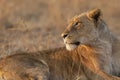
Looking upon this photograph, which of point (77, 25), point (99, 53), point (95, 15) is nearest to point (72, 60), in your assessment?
point (99, 53)

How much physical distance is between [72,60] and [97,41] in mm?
495

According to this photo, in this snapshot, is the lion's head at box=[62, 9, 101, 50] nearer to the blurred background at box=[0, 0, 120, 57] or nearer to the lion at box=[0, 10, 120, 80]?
the lion at box=[0, 10, 120, 80]

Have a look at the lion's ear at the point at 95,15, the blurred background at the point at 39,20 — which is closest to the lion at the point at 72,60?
the lion's ear at the point at 95,15

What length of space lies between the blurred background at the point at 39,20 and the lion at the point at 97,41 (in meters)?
1.87

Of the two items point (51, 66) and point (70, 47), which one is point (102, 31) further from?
point (51, 66)

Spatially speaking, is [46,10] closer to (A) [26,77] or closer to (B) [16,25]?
(B) [16,25]

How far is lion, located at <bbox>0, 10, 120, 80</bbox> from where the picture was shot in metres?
8.20

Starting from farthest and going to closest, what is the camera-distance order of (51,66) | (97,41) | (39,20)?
1. (39,20)
2. (51,66)
3. (97,41)

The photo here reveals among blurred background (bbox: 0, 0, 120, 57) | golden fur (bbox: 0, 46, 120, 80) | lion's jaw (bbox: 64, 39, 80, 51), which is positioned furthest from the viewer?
blurred background (bbox: 0, 0, 120, 57)

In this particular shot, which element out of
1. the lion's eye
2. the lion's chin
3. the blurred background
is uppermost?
the lion's eye

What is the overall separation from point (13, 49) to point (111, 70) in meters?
2.54

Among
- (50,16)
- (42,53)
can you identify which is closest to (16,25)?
(50,16)

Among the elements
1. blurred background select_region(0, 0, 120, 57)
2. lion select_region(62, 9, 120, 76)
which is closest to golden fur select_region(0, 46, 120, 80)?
lion select_region(62, 9, 120, 76)

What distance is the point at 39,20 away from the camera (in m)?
14.2
